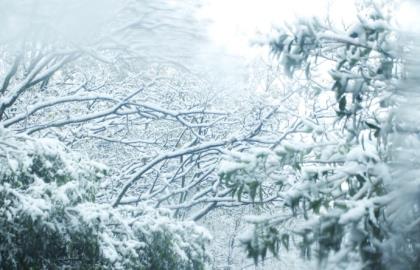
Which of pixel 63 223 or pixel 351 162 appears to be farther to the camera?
pixel 63 223

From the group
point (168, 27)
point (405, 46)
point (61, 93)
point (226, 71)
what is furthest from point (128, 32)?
point (405, 46)

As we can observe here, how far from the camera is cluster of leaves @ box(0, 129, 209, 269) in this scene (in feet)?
17.0

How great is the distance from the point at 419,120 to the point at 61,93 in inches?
353

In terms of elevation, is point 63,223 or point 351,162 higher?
point 351,162

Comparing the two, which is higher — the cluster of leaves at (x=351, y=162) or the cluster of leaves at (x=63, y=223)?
the cluster of leaves at (x=351, y=162)

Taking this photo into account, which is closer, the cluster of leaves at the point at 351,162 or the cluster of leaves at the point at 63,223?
the cluster of leaves at the point at 351,162

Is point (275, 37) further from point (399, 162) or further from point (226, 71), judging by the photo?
point (226, 71)

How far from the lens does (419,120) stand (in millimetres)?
3539

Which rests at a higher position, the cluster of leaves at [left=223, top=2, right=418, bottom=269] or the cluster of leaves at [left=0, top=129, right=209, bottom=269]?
the cluster of leaves at [left=223, top=2, right=418, bottom=269]

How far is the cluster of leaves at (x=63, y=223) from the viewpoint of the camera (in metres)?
5.19

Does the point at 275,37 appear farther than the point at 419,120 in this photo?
Yes

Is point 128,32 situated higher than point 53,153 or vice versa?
point 128,32

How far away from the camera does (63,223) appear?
5566 millimetres

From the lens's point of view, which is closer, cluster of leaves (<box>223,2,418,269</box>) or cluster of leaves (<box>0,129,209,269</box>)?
cluster of leaves (<box>223,2,418,269</box>)
